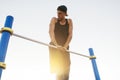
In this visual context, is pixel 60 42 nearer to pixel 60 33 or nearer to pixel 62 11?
pixel 60 33

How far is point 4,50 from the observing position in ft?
5.97

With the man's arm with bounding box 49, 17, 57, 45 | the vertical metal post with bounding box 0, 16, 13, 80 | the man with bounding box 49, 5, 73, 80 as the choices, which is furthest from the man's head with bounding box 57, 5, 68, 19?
the vertical metal post with bounding box 0, 16, 13, 80

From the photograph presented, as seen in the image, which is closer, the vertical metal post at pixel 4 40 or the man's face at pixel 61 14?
the vertical metal post at pixel 4 40

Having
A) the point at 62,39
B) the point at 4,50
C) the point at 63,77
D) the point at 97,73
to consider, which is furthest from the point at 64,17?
the point at 4,50

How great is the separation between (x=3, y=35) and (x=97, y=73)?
6.63 feet

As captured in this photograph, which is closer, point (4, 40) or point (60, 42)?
point (4, 40)

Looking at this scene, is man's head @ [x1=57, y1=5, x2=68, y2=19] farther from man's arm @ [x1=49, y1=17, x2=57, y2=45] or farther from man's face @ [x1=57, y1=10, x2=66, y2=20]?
man's arm @ [x1=49, y1=17, x2=57, y2=45]

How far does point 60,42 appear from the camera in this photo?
288 centimetres

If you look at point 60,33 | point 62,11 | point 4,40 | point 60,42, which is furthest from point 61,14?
point 4,40

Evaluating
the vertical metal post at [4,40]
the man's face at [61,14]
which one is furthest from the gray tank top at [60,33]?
the vertical metal post at [4,40]

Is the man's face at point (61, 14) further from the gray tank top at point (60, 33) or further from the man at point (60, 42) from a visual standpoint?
the gray tank top at point (60, 33)

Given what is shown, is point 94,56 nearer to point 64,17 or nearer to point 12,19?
point 64,17

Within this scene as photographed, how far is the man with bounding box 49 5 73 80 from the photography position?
2.67 meters

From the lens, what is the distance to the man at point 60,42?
8.75 feet
